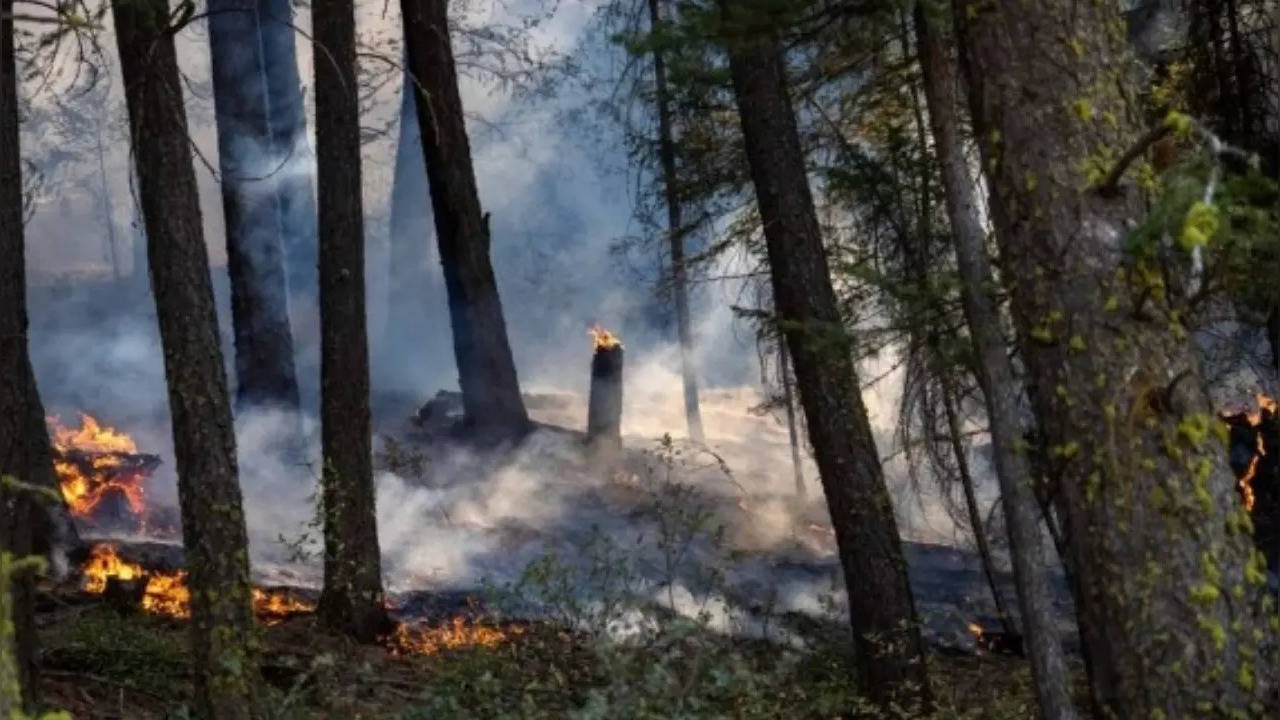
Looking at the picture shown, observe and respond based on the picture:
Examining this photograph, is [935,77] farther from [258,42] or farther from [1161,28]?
[258,42]

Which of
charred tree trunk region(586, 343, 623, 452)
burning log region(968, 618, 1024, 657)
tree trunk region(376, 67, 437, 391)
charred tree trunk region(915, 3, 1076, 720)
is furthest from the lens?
tree trunk region(376, 67, 437, 391)

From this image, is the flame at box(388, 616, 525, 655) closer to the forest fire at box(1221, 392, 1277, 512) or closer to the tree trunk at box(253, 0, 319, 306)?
the forest fire at box(1221, 392, 1277, 512)

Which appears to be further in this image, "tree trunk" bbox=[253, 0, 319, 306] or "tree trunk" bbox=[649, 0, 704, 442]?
"tree trunk" bbox=[253, 0, 319, 306]

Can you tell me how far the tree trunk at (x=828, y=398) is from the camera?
9.37 m

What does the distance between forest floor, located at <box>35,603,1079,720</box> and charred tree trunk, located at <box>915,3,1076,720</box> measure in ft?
3.88

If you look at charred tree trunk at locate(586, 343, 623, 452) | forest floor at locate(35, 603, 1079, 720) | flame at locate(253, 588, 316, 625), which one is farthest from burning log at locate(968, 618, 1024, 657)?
charred tree trunk at locate(586, 343, 623, 452)

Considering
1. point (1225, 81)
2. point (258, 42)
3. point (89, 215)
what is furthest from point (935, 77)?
point (89, 215)

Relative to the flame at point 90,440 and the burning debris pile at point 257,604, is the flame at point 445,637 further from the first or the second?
the flame at point 90,440

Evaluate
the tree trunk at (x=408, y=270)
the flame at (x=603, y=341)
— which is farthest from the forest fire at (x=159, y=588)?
the tree trunk at (x=408, y=270)

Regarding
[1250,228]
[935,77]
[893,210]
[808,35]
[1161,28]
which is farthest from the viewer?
[893,210]

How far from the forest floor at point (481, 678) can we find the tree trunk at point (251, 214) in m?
7.94

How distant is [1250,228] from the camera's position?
4.63m

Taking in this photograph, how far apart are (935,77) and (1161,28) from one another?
698cm

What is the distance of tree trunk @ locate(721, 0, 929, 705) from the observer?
9367 millimetres
